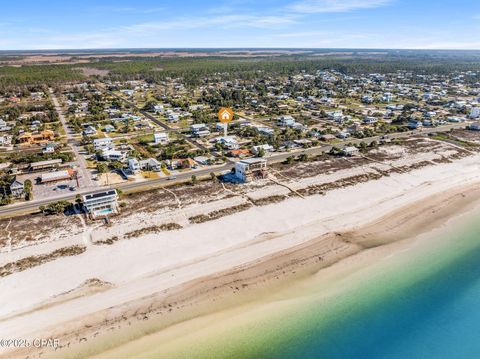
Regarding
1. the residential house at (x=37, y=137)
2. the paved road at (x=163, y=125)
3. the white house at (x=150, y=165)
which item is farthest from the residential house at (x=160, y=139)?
the residential house at (x=37, y=137)

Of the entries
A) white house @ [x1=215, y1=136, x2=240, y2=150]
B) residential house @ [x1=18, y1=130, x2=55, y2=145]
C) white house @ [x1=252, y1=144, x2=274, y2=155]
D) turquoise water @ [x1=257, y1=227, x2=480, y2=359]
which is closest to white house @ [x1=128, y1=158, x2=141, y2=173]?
white house @ [x1=215, y1=136, x2=240, y2=150]

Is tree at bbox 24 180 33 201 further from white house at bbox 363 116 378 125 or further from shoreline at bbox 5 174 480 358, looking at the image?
white house at bbox 363 116 378 125

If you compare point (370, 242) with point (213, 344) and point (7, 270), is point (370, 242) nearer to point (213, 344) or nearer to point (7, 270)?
point (213, 344)

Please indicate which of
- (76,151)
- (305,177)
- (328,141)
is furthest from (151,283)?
(328,141)

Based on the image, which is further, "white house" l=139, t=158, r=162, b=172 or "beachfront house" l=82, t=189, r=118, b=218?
"white house" l=139, t=158, r=162, b=172

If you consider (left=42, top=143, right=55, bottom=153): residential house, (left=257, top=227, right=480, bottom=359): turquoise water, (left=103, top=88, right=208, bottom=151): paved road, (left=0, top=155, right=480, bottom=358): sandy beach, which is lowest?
(left=257, top=227, right=480, bottom=359): turquoise water

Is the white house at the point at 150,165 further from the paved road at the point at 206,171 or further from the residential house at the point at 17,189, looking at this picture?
the residential house at the point at 17,189
